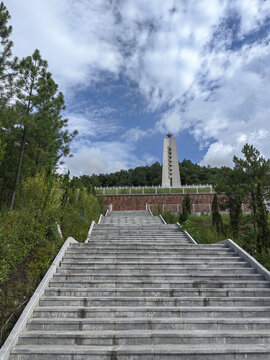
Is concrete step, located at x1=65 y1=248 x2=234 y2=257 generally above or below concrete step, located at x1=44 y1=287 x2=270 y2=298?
above

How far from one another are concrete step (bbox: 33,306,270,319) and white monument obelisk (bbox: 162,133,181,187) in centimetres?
2909

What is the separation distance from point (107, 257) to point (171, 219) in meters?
8.59

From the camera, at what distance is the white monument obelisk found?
3431 cm

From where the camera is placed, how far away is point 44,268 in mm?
5965

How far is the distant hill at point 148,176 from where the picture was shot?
190ft

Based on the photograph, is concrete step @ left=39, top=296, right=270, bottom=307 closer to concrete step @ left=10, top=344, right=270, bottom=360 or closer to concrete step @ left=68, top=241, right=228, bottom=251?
concrete step @ left=10, top=344, right=270, bottom=360

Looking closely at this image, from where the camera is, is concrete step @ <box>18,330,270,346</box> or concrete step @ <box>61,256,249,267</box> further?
concrete step @ <box>61,256,249,267</box>

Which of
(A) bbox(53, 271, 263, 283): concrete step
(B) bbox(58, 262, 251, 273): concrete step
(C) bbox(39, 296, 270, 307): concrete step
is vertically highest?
(B) bbox(58, 262, 251, 273): concrete step

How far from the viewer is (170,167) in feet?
115

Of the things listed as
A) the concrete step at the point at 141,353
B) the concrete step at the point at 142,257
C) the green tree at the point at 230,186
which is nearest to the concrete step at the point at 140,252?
the concrete step at the point at 142,257

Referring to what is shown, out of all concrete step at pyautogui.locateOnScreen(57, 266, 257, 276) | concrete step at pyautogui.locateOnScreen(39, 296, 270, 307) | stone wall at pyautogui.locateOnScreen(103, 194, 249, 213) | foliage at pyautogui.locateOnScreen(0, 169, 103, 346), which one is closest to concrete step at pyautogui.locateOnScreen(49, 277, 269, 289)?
concrete step at pyautogui.locateOnScreen(57, 266, 257, 276)

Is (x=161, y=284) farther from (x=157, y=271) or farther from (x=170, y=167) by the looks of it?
(x=170, y=167)

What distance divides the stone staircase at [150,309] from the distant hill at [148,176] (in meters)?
50.4

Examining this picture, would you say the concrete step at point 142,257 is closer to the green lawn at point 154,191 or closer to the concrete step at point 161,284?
the concrete step at point 161,284
